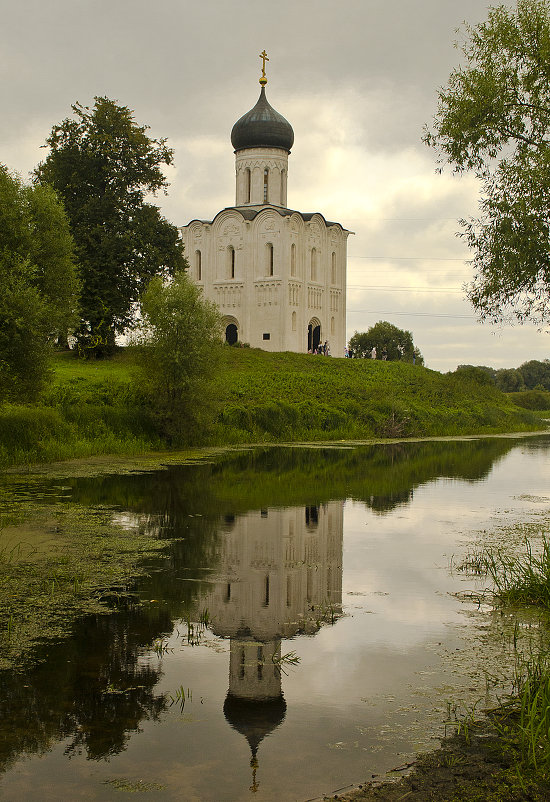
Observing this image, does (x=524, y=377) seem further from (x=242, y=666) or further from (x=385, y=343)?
(x=242, y=666)

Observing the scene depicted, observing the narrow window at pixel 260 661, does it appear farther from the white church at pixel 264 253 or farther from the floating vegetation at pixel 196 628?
the white church at pixel 264 253

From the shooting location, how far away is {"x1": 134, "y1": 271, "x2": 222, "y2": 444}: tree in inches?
911

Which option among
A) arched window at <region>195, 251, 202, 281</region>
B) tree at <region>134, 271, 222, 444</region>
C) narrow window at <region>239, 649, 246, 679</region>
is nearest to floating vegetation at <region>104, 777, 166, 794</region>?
narrow window at <region>239, 649, 246, 679</region>

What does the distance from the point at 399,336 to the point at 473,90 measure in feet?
225

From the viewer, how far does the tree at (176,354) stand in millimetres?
23141

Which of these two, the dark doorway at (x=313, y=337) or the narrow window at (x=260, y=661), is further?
the dark doorway at (x=313, y=337)

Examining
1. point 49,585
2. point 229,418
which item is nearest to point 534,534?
point 49,585

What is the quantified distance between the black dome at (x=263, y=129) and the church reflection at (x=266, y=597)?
133 ft

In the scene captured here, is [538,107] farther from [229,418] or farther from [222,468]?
→ [229,418]

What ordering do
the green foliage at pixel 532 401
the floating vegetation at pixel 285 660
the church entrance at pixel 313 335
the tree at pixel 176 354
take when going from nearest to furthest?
the floating vegetation at pixel 285 660
the tree at pixel 176 354
the church entrance at pixel 313 335
the green foliage at pixel 532 401

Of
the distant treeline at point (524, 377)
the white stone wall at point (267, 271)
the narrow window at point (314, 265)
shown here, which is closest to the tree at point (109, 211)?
the white stone wall at point (267, 271)

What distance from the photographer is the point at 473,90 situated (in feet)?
49.4

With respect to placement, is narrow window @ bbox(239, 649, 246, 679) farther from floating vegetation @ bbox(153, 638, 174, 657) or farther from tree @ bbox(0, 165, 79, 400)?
tree @ bbox(0, 165, 79, 400)

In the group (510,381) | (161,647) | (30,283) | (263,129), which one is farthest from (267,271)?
(510,381)
